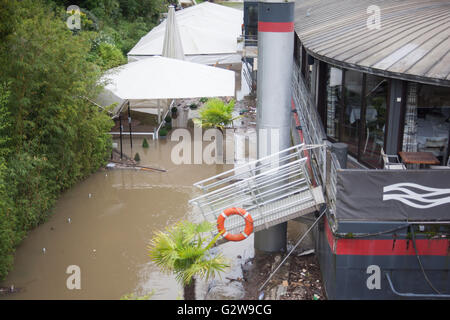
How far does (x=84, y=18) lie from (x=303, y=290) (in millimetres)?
18740

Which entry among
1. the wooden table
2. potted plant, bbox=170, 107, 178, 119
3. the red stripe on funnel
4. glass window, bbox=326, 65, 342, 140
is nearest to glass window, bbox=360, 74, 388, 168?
the wooden table

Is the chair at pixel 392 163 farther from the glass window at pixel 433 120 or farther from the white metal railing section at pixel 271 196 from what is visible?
the white metal railing section at pixel 271 196

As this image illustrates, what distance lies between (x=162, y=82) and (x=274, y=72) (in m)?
7.49

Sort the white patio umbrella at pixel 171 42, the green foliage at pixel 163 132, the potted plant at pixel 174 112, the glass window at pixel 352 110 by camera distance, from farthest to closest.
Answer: the potted plant at pixel 174 112
the white patio umbrella at pixel 171 42
the green foliage at pixel 163 132
the glass window at pixel 352 110

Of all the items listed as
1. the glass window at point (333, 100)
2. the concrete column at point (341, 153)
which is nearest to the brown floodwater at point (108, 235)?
the concrete column at point (341, 153)

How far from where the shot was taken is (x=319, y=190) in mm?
9281

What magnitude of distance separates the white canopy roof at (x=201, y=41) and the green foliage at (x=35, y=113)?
929 centimetres

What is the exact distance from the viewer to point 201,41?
23875 millimetres

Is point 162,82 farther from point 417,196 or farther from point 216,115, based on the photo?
point 417,196

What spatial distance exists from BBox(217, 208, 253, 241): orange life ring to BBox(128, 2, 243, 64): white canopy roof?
14297 mm

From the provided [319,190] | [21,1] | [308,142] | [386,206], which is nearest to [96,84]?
[21,1]

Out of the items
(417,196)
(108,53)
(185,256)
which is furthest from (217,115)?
(417,196)

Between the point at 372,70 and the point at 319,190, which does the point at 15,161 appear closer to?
the point at 319,190

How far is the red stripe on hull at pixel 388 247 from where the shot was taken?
8.08m
